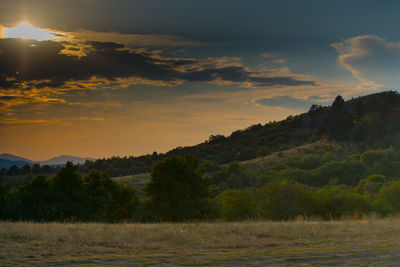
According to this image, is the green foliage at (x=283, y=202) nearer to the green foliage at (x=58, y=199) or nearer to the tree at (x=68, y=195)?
the green foliage at (x=58, y=199)

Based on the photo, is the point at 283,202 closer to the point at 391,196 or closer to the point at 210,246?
the point at 391,196

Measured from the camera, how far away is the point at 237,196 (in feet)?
152

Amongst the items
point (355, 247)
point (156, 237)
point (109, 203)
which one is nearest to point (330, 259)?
point (355, 247)

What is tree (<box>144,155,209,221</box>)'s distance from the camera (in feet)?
135

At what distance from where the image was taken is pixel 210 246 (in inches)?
527

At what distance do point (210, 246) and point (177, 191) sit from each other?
28921 mm

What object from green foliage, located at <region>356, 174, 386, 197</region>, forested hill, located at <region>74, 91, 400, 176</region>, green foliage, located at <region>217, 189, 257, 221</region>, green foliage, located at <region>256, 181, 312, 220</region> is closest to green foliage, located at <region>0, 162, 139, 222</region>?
green foliage, located at <region>217, 189, 257, 221</region>

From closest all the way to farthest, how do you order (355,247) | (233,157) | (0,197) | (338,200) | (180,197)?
(355,247)
(0,197)
(180,197)
(338,200)
(233,157)

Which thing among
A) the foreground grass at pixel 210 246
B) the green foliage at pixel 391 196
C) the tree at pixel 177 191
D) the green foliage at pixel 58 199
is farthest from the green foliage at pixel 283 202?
the foreground grass at pixel 210 246

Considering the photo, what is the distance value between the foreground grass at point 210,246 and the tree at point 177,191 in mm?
24277

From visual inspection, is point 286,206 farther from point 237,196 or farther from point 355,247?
point 355,247

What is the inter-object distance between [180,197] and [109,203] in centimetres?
958

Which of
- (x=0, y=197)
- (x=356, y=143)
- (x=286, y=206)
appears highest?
(x=356, y=143)

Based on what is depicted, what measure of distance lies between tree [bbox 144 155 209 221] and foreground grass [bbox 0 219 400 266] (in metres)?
24.3
